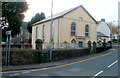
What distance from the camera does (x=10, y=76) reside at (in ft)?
25.2

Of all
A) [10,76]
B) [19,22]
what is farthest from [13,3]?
[10,76]

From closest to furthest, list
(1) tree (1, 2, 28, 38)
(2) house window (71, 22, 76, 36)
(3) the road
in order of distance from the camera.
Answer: (3) the road → (1) tree (1, 2, 28, 38) → (2) house window (71, 22, 76, 36)

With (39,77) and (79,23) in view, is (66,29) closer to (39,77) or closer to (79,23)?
(79,23)

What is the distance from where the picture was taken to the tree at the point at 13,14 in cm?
2009

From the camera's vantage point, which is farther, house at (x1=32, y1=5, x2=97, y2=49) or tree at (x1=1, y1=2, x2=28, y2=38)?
house at (x1=32, y1=5, x2=97, y2=49)

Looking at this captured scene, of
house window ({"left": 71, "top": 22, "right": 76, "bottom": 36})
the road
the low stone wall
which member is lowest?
the road

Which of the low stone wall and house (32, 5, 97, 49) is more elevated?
house (32, 5, 97, 49)

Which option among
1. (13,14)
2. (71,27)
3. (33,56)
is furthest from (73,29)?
(33,56)

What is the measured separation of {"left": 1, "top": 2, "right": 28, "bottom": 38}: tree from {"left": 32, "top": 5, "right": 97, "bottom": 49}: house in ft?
16.1

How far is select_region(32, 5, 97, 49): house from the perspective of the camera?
947 inches

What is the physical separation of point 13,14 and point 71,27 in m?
11.0

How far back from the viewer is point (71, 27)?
84.3 feet

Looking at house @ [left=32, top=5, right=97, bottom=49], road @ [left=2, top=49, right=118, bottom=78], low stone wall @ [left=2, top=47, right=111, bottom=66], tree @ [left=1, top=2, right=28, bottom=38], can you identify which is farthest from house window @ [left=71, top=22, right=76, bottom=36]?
road @ [left=2, top=49, right=118, bottom=78]

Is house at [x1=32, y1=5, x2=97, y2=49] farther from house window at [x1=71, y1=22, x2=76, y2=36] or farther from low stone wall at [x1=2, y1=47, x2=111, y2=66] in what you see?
low stone wall at [x1=2, y1=47, x2=111, y2=66]
